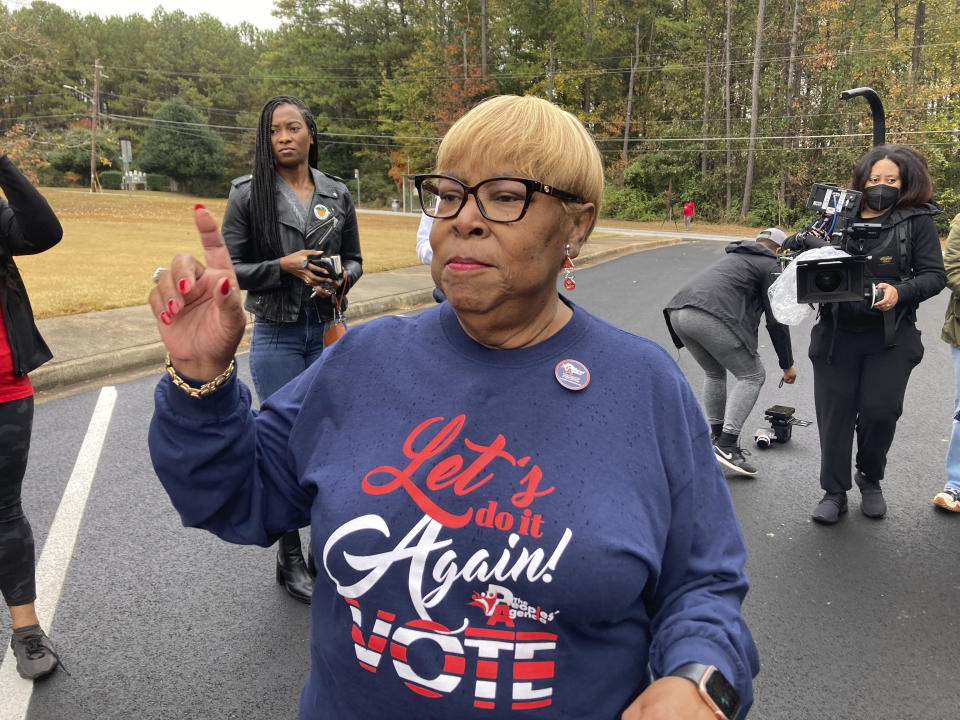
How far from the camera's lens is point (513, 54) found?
4619 centimetres

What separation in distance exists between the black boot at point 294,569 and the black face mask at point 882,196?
3.54m

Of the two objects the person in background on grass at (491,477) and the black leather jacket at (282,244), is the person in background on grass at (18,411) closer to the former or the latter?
the black leather jacket at (282,244)

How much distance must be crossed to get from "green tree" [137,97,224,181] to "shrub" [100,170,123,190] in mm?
2316

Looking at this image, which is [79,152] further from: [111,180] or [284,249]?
[284,249]

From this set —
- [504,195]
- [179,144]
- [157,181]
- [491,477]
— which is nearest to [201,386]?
[491,477]

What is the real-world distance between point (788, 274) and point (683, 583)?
3.28m

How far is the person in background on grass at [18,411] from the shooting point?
2734mm

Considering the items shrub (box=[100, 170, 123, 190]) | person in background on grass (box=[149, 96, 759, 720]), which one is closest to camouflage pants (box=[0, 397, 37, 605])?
person in background on grass (box=[149, 96, 759, 720])

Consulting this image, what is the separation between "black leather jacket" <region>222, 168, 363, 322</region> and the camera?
3.25 m

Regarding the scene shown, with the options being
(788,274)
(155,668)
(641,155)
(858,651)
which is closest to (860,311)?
(788,274)

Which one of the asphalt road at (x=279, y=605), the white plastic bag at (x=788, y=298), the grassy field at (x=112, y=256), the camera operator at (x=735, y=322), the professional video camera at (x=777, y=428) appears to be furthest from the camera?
the grassy field at (x=112, y=256)

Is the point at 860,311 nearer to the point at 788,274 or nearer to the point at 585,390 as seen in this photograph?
the point at 788,274

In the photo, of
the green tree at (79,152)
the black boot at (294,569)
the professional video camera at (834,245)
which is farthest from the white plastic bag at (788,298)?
the green tree at (79,152)

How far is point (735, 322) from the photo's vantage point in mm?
5141
